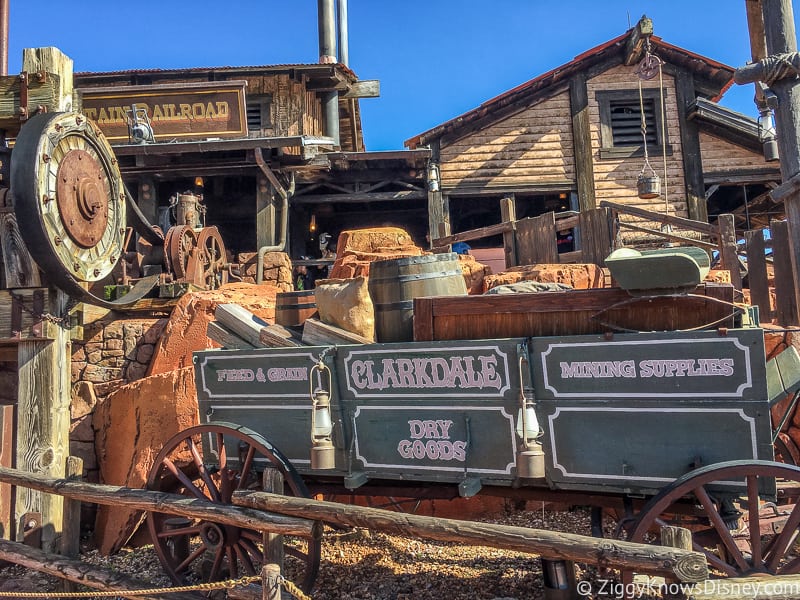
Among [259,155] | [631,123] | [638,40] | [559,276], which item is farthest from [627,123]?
[259,155]

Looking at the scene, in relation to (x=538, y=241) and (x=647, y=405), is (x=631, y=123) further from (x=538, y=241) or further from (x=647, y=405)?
(x=647, y=405)

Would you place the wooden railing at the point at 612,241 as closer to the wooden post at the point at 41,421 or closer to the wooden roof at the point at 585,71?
the wooden roof at the point at 585,71

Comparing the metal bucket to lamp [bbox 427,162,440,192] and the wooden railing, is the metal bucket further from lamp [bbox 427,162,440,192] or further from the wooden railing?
lamp [bbox 427,162,440,192]

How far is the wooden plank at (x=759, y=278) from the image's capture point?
6023 mm

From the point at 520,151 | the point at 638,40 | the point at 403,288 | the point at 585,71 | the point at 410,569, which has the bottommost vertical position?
the point at 410,569

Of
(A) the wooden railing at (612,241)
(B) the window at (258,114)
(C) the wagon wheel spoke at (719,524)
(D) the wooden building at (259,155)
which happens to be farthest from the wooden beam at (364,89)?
(C) the wagon wheel spoke at (719,524)

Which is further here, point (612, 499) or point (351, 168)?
point (351, 168)

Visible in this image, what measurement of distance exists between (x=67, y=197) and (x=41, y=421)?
2.02m

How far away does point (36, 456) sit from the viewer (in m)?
5.19

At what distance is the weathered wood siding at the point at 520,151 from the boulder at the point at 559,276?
623cm

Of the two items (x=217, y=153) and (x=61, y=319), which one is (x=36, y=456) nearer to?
(x=61, y=319)

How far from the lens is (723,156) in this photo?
45.4 feet

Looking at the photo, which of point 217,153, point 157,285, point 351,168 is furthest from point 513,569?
point 351,168

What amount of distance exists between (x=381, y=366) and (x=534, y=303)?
3.56ft
